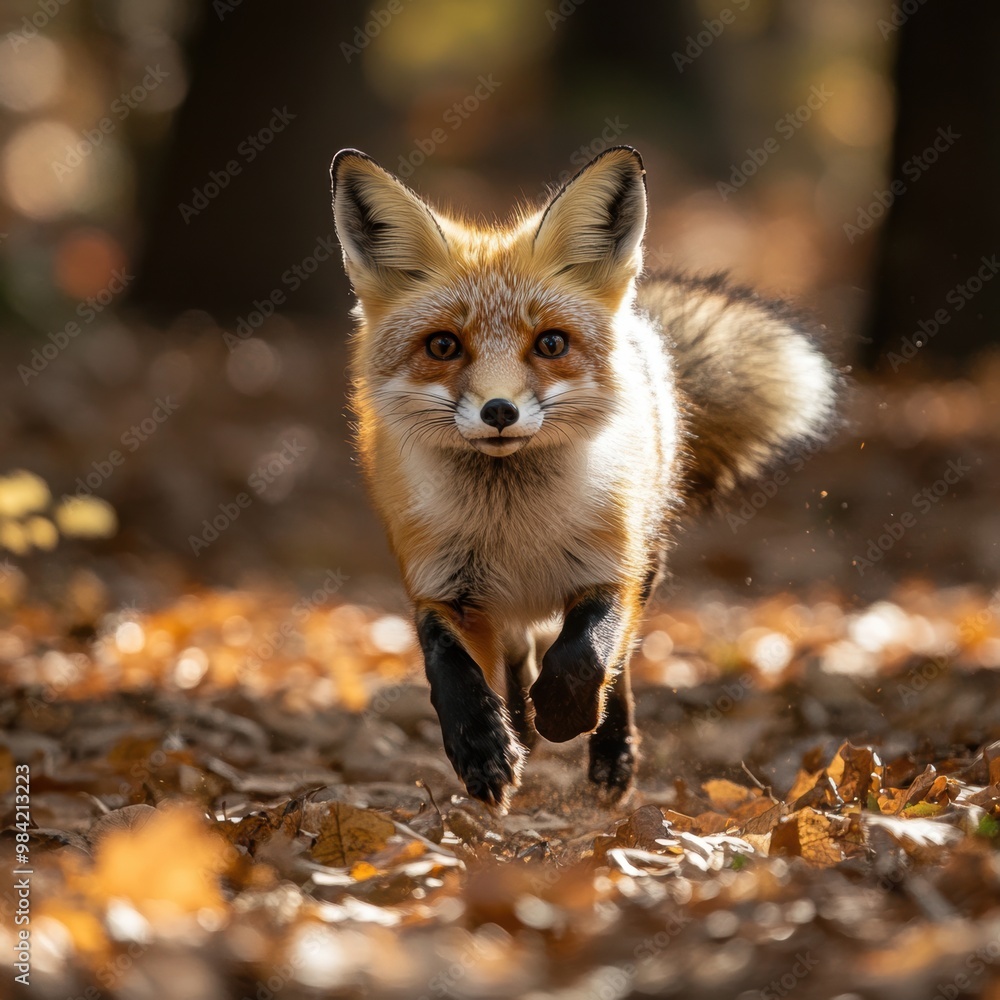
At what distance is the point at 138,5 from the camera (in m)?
25.2

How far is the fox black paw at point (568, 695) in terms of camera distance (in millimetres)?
3674

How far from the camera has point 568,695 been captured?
12.1ft

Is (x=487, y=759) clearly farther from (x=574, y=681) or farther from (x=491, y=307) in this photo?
(x=491, y=307)

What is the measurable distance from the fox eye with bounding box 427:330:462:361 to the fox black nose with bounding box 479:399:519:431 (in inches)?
14.1

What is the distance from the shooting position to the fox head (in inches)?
145

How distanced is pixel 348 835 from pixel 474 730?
50cm

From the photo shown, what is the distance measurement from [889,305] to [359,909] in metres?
7.51
